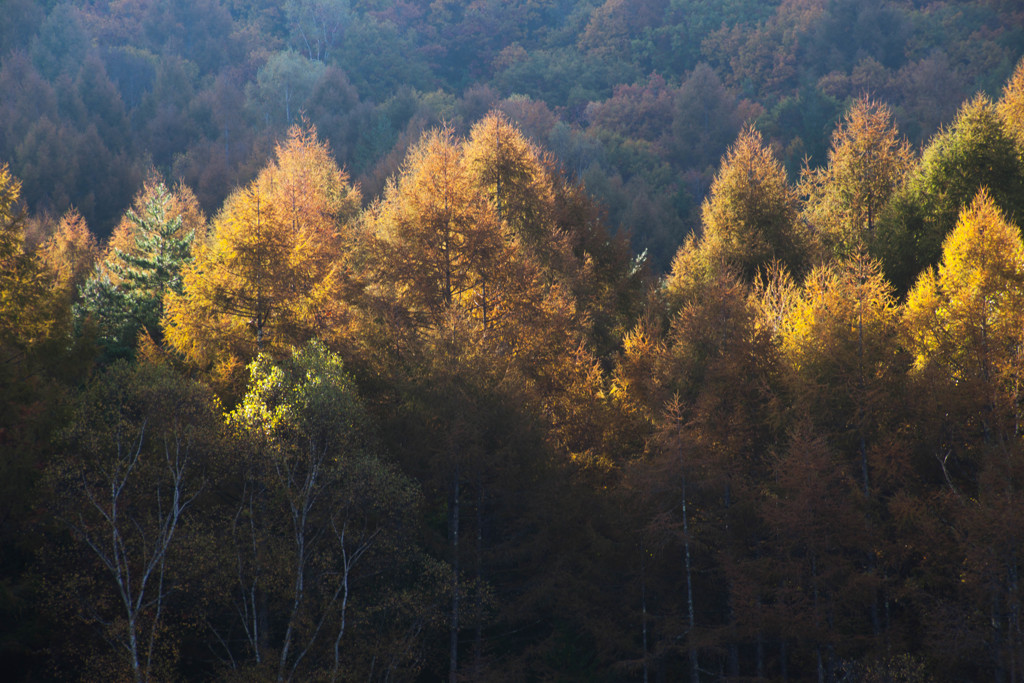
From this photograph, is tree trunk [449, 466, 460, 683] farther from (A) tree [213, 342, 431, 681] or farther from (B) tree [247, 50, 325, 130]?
(B) tree [247, 50, 325, 130]

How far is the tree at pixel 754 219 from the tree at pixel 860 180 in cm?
198

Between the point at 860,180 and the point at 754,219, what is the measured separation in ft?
17.3

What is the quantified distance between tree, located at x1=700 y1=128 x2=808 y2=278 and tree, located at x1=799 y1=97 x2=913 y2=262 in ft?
6.51

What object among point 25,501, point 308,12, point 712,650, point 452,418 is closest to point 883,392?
point 712,650

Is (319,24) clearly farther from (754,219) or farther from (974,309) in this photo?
(974,309)

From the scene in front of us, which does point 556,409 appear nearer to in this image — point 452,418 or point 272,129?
point 452,418

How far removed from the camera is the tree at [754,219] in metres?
34.7

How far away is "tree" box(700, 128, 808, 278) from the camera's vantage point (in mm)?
34656

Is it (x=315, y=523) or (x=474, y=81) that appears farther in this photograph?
(x=474, y=81)

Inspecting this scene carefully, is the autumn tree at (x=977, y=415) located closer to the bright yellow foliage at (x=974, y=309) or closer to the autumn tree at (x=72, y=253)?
the bright yellow foliage at (x=974, y=309)

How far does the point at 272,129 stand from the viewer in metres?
83.4

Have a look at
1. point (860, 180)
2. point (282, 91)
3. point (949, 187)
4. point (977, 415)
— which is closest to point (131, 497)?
point (977, 415)

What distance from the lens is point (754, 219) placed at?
115 feet

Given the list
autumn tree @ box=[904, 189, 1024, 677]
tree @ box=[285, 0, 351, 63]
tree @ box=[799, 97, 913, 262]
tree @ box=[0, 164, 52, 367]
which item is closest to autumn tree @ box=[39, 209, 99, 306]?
tree @ box=[0, 164, 52, 367]
